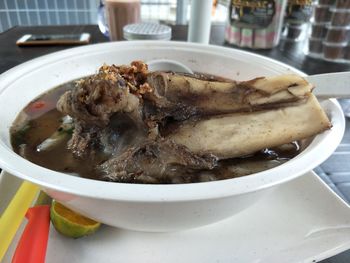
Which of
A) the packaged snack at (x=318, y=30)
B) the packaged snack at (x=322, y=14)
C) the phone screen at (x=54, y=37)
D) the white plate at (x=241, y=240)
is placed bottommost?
the phone screen at (x=54, y=37)

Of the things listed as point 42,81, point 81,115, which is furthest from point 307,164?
point 42,81

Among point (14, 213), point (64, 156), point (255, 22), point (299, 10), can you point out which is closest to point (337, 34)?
point (299, 10)

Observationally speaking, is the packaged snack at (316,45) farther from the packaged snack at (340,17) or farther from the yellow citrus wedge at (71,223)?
the yellow citrus wedge at (71,223)

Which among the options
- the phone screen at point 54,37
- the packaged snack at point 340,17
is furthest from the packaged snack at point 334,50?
the phone screen at point 54,37

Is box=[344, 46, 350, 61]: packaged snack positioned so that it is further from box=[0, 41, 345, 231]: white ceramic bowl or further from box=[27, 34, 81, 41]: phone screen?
box=[27, 34, 81, 41]: phone screen

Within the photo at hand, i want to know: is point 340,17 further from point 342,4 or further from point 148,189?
point 148,189

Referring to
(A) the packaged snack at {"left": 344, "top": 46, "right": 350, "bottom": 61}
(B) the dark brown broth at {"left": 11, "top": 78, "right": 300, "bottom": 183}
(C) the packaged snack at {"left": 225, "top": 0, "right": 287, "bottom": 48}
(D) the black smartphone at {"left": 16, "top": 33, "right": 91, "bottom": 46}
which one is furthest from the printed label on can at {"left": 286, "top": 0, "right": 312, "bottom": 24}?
(B) the dark brown broth at {"left": 11, "top": 78, "right": 300, "bottom": 183}
